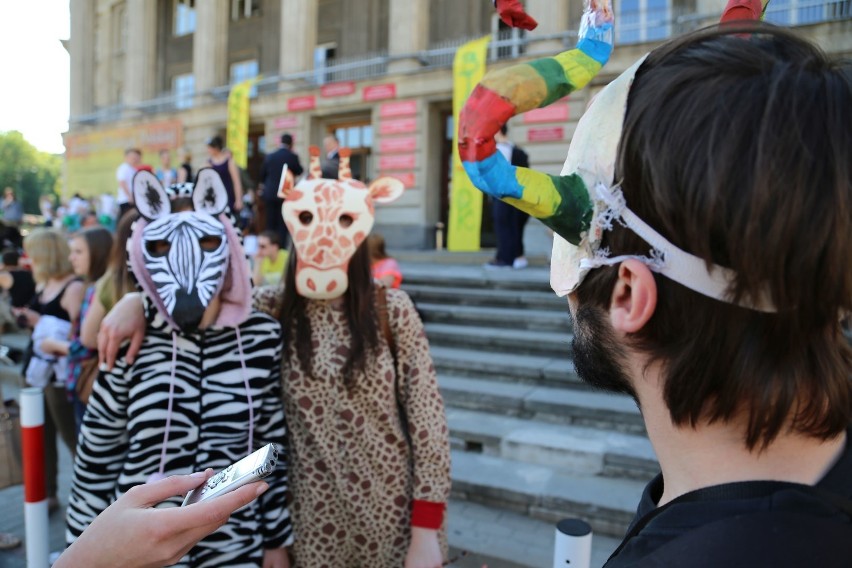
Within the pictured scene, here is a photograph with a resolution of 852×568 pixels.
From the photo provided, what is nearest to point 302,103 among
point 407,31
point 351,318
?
point 407,31

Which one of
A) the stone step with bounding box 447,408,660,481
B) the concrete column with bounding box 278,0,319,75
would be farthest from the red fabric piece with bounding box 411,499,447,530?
the concrete column with bounding box 278,0,319,75

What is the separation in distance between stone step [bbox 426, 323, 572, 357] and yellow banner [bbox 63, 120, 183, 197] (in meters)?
15.9

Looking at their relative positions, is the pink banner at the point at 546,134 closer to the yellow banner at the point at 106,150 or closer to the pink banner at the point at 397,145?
the pink banner at the point at 397,145

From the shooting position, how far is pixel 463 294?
299 inches

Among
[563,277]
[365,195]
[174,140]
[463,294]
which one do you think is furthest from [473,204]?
[174,140]

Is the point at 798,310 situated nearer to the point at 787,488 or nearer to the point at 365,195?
the point at 787,488

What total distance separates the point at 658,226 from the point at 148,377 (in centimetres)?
173

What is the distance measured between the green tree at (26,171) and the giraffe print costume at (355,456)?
211 ft

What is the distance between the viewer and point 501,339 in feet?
20.7

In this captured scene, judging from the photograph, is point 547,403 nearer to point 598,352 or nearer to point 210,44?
point 598,352

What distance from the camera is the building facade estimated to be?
1275 centimetres

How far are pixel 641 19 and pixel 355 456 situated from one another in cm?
1346

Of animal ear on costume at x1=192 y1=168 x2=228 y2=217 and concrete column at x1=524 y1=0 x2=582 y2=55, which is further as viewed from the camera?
concrete column at x1=524 y1=0 x2=582 y2=55

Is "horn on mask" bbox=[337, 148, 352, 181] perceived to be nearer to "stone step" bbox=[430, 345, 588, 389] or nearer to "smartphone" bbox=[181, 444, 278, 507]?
"smartphone" bbox=[181, 444, 278, 507]
